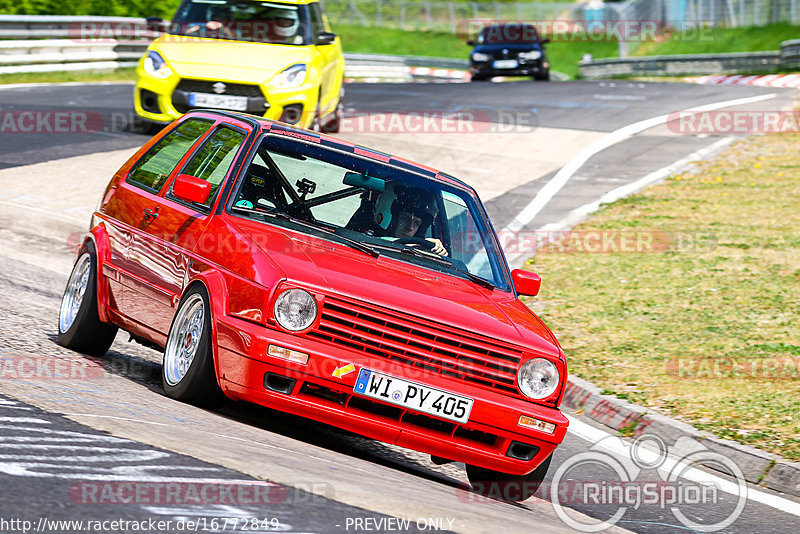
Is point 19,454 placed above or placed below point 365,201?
below

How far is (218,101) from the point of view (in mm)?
15688

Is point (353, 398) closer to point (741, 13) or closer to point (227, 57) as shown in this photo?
point (227, 57)

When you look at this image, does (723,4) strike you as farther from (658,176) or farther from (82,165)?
(82,165)

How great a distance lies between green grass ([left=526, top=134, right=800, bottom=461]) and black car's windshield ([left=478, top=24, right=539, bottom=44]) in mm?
18286

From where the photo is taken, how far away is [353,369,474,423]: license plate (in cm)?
580

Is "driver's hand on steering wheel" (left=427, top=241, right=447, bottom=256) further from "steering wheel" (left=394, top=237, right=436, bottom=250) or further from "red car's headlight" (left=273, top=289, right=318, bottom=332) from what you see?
"red car's headlight" (left=273, top=289, right=318, bottom=332)

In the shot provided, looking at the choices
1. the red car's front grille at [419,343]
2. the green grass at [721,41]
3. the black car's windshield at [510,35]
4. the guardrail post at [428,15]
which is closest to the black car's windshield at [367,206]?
the red car's front grille at [419,343]

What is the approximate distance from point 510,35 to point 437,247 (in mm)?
29561

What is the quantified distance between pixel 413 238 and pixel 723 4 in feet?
157

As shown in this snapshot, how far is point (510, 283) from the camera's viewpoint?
719 cm

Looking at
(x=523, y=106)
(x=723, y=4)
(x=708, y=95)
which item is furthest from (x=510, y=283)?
(x=723, y=4)

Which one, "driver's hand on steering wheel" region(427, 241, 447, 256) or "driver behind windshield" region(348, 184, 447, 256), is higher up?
"driver behind windshield" region(348, 184, 447, 256)

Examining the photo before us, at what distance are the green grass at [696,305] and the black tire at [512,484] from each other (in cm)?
190

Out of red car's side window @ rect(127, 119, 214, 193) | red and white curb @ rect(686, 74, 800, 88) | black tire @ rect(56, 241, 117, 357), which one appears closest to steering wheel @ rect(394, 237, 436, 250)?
red car's side window @ rect(127, 119, 214, 193)
